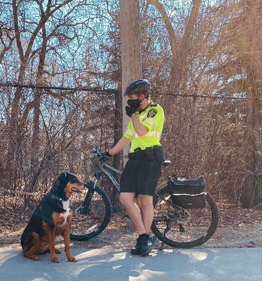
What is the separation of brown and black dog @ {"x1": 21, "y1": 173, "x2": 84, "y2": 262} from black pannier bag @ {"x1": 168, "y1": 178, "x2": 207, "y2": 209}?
1.39 metres

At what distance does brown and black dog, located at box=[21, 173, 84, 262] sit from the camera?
4004 mm

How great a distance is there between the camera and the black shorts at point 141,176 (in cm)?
439

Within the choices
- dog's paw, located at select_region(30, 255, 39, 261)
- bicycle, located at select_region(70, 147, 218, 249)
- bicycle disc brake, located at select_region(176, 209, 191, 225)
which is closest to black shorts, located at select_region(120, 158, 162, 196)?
bicycle, located at select_region(70, 147, 218, 249)

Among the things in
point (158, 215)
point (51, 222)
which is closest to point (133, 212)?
point (158, 215)

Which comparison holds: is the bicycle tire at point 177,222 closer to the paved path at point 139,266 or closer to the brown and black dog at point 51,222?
the paved path at point 139,266

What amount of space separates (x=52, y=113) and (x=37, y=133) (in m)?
0.44

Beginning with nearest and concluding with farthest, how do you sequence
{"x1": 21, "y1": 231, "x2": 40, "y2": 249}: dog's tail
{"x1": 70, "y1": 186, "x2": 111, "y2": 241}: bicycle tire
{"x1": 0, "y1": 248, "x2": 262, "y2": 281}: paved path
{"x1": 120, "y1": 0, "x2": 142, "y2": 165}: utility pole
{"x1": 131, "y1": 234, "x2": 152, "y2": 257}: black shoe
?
{"x1": 0, "y1": 248, "x2": 262, "y2": 281}: paved path, {"x1": 21, "y1": 231, "x2": 40, "y2": 249}: dog's tail, {"x1": 131, "y1": 234, "x2": 152, "y2": 257}: black shoe, {"x1": 70, "y1": 186, "x2": 111, "y2": 241}: bicycle tire, {"x1": 120, "y1": 0, "x2": 142, "y2": 165}: utility pole

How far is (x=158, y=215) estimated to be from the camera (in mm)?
4949

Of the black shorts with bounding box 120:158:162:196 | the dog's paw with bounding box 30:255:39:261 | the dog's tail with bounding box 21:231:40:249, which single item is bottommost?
the dog's paw with bounding box 30:255:39:261

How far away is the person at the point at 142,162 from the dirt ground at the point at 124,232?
0.60 m

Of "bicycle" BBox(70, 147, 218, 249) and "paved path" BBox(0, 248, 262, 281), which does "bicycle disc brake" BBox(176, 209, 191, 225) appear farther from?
"paved path" BBox(0, 248, 262, 281)

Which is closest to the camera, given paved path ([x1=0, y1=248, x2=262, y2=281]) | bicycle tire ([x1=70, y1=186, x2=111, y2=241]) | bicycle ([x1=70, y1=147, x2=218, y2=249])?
paved path ([x1=0, y1=248, x2=262, y2=281])

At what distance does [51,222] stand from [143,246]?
1.20 m

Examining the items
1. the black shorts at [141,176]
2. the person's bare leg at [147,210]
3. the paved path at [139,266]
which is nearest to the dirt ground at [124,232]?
the paved path at [139,266]
